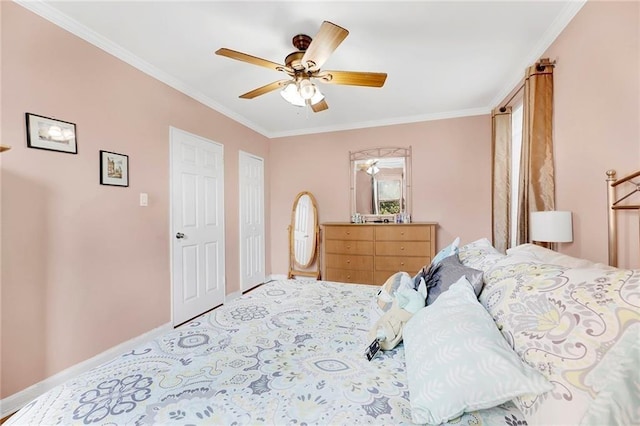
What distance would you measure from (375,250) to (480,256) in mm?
2079

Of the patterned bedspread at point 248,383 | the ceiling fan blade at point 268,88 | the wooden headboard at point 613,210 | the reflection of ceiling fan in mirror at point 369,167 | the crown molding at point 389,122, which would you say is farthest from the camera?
the reflection of ceiling fan in mirror at point 369,167

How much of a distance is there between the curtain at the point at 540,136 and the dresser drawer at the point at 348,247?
1855 mm

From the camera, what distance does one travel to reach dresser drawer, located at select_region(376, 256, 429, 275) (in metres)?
3.31

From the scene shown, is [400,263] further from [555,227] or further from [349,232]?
[555,227]

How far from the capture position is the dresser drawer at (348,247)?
3.52m

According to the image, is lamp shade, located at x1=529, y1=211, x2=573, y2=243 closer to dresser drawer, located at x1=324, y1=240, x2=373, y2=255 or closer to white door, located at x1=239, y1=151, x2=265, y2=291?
dresser drawer, located at x1=324, y1=240, x2=373, y2=255

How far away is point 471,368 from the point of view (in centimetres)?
71

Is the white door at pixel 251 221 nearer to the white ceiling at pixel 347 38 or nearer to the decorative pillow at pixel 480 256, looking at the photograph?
the white ceiling at pixel 347 38

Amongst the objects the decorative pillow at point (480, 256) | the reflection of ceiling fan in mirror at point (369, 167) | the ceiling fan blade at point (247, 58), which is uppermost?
the ceiling fan blade at point (247, 58)

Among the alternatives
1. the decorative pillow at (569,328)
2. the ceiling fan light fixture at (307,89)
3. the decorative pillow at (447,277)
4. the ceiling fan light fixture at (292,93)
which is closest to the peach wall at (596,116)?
the decorative pillow at (447,277)

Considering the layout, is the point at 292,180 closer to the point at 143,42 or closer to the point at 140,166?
the point at 140,166

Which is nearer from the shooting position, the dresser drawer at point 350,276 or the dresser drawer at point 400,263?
the dresser drawer at point 400,263

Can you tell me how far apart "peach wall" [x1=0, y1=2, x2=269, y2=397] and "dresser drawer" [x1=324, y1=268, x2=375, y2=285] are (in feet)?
6.71

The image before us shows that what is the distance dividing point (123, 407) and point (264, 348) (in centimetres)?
49
